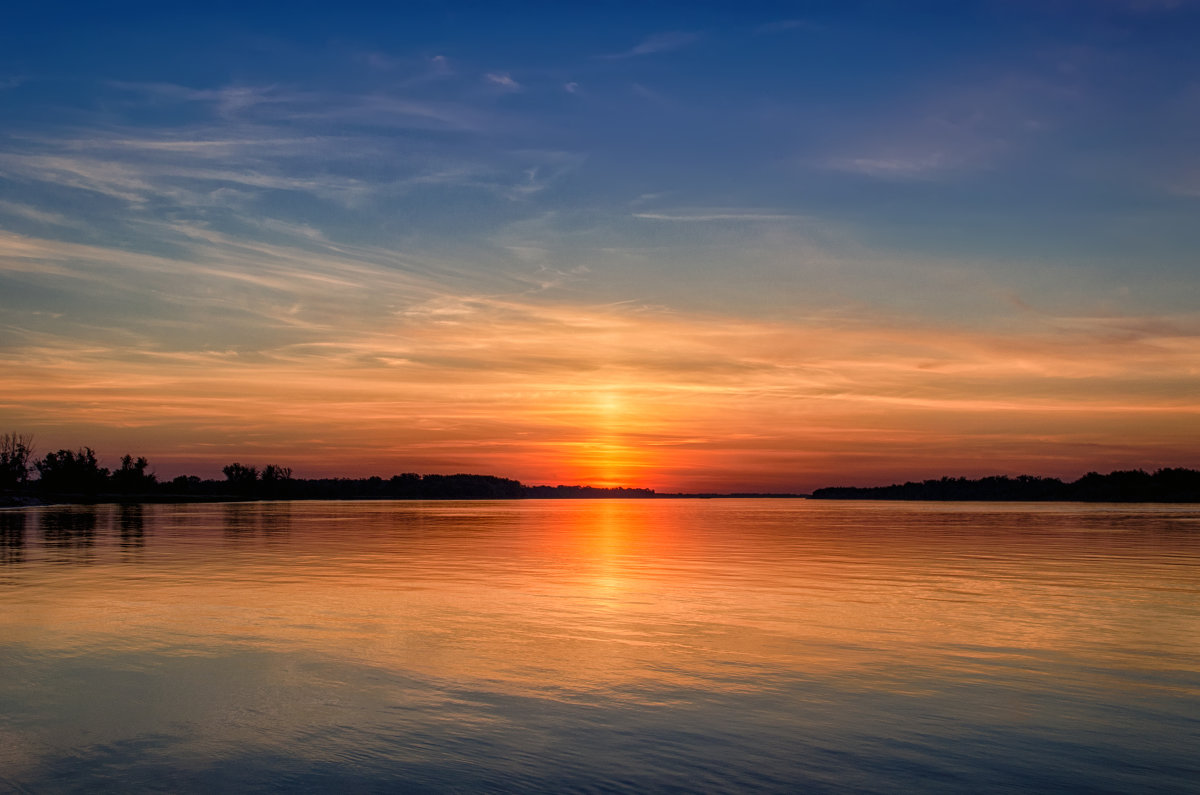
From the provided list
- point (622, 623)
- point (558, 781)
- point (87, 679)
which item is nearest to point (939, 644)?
point (622, 623)

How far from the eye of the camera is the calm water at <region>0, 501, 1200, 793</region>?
34.4 ft

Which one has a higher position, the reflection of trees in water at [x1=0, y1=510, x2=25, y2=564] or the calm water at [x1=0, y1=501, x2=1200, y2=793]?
the calm water at [x1=0, y1=501, x2=1200, y2=793]

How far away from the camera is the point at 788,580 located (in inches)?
1241

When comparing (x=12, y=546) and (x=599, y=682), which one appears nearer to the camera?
(x=599, y=682)

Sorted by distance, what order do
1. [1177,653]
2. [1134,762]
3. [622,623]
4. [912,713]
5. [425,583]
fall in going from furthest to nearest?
[425,583] → [622,623] → [1177,653] → [912,713] → [1134,762]

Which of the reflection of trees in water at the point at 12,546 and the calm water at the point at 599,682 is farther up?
the calm water at the point at 599,682

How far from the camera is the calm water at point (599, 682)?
1050cm

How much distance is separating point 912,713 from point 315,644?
488 inches

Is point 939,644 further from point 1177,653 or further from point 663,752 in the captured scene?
point 663,752

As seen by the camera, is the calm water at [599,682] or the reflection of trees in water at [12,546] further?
the reflection of trees in water at [12,546]

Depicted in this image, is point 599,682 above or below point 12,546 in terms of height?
above

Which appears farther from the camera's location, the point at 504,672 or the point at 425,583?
the point at 425,583

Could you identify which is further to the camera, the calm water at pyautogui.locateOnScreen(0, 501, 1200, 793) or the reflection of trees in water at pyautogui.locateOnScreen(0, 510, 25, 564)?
the reflection of trees in water at pyautogui.locateOnScreen(0, 510, 25, 564)

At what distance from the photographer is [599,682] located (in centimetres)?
1500
